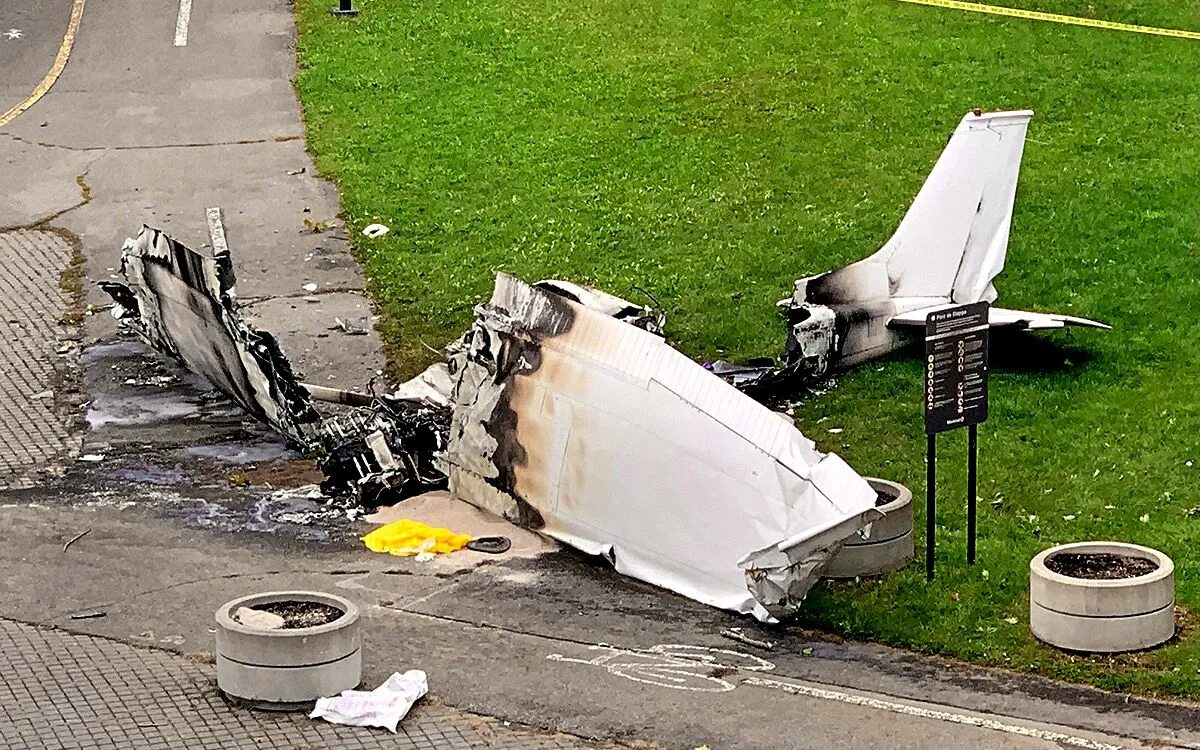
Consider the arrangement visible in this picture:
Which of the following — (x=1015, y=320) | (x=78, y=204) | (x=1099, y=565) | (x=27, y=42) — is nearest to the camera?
(x=1099, y=565)

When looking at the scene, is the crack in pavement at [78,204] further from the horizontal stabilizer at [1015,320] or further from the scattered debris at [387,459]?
the horizontal stabilizer at [1015,320]

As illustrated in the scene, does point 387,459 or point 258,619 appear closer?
point 258,619

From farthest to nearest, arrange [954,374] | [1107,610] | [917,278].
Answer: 1. [917,278]
2. [954,374]
3. [1107,610]

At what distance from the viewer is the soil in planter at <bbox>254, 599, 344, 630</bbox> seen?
34.4 feet

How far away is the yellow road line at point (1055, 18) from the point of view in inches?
1105

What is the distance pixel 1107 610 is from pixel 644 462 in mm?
3011

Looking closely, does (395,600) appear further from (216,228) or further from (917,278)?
(216,228)

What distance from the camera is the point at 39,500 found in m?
14.0

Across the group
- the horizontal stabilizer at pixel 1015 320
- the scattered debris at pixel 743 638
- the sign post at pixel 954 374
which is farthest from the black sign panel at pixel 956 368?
the horizontal stabilizer at pixel 1015 320

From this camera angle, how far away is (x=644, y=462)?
12008mm

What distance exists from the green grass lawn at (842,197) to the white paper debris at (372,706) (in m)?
2.80

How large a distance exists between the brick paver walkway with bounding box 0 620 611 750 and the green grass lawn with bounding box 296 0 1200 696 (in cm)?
270

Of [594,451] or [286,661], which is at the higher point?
[594,451]

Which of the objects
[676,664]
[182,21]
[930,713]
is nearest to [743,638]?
[676,664]
